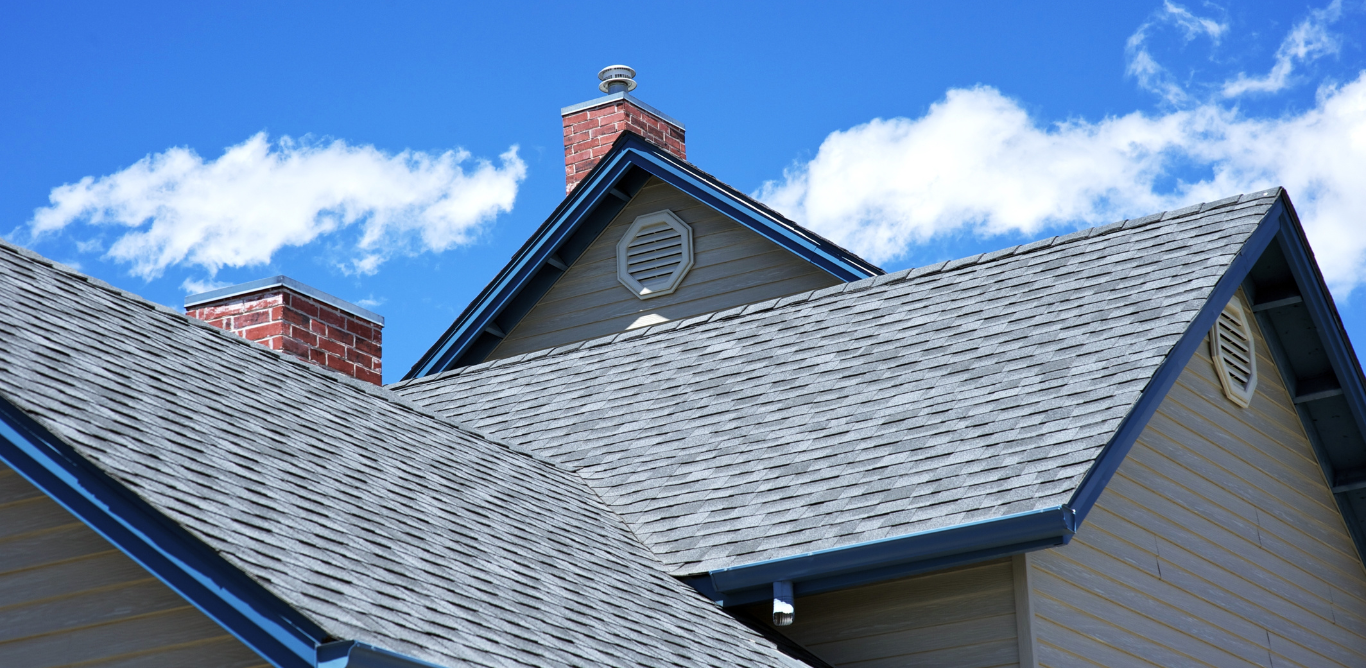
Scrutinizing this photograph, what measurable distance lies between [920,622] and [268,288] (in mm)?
6523

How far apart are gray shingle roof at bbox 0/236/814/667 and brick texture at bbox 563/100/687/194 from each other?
700cm

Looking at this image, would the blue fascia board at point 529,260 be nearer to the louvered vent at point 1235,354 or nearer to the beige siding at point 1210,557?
the louvered vent at point 1235,354

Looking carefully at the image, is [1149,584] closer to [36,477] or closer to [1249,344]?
[1249,344]

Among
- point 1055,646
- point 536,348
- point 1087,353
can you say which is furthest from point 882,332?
point 536,348

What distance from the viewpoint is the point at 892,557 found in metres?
7.80

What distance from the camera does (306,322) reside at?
486 inches

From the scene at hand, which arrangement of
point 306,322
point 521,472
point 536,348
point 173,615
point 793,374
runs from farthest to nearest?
point 536,348 < point 306,322 < point 793,374 < point 521,472 < point 173,615

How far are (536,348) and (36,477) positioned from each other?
10.2 metres

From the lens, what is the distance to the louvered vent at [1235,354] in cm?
1053

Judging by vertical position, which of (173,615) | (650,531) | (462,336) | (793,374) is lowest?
(173,615)

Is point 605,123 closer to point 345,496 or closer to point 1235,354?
point 1235,354

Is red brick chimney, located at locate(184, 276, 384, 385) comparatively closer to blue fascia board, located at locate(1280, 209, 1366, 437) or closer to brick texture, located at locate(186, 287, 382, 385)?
brick texture, located at locate(186, 287, 382, 385)

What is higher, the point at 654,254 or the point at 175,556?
the point at 654,254

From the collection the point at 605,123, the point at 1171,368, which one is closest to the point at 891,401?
the point at 1171,368
